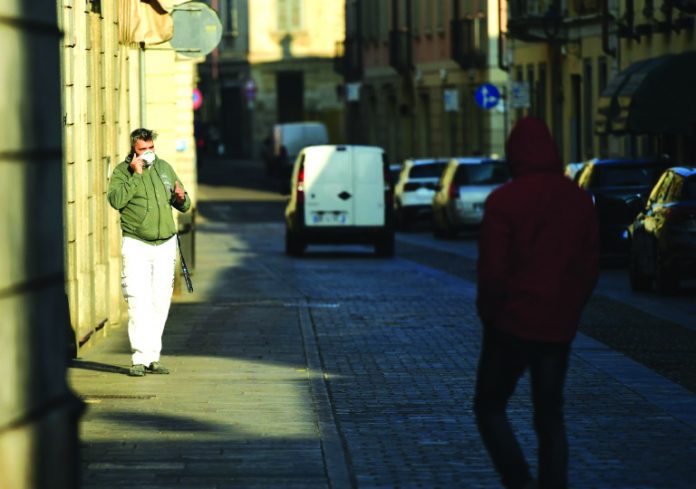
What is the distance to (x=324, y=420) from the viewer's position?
12.1m

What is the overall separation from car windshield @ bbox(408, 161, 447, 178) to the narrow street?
825 inches

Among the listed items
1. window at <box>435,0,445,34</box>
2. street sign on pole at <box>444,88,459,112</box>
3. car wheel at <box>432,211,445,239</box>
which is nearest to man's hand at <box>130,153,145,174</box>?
car wheel at <box>432,211,445,239</box>

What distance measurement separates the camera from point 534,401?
8312 millimetres

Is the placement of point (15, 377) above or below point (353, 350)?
above

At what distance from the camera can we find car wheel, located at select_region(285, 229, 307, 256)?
116ft

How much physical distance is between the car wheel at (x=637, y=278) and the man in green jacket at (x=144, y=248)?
35.5 ft

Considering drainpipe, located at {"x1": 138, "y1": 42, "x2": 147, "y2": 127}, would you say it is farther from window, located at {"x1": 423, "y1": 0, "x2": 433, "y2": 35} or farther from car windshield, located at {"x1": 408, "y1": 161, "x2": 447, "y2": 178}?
window, located at {"x1": 423, "y1": 0, "x2": 433, "y2": 35}

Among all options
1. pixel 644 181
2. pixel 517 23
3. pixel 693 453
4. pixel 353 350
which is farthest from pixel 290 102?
pixel 693 453

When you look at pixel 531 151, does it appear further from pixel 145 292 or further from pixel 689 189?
pixel 689 189

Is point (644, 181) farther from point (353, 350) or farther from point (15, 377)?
point (15, 377)

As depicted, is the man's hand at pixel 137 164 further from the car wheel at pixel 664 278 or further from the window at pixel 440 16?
the window at pixel 440 16

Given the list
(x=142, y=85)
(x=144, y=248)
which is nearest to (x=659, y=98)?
(x=142, y=85)

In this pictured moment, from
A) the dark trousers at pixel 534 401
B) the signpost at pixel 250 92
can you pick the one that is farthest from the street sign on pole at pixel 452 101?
the dark trousers at pixel 534 401

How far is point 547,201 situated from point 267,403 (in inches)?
198
